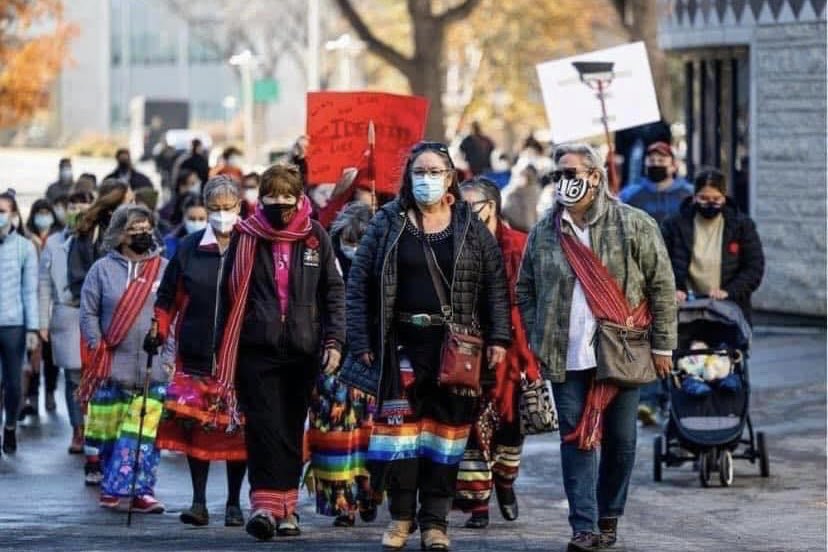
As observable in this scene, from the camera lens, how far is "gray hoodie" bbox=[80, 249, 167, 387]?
494 inches

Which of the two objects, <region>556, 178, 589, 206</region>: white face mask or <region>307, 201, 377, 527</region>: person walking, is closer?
<region>556, 178, 589, 206</region>: white face mask

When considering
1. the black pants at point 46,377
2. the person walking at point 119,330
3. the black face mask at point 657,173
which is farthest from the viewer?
the black pants at point 46,377

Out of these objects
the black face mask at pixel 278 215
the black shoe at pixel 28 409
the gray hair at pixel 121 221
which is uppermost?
the black face mask at pixel 278 215

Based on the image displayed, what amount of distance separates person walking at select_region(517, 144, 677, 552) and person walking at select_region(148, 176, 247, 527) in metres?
1.81

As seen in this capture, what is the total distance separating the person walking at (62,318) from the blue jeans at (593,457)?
4.81 metres

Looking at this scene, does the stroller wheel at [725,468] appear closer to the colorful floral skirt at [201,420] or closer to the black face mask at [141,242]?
the colorful floral skirt at [201,420]

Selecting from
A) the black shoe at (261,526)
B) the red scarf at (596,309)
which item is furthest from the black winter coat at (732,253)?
the black shoe at (261,526)

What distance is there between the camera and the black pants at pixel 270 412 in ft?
35.6

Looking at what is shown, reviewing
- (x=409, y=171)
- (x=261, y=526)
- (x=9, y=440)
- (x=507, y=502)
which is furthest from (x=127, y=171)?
(x=409, y=171)

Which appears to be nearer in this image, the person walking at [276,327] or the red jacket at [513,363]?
the person walking at [276,327]

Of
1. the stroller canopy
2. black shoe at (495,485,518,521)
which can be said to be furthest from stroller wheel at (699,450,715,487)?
black shoe at (495,485,518,521)

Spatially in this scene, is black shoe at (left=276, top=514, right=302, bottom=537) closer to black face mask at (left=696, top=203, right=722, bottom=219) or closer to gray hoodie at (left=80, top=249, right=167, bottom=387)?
gray hoodie at (left=80, top=249, right=167, bottom=387)

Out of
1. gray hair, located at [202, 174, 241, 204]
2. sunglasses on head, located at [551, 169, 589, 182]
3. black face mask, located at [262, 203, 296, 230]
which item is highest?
sunglasses on head, located at [551, 169, 589, 182]

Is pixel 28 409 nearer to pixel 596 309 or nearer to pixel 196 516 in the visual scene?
pixel 196 516
